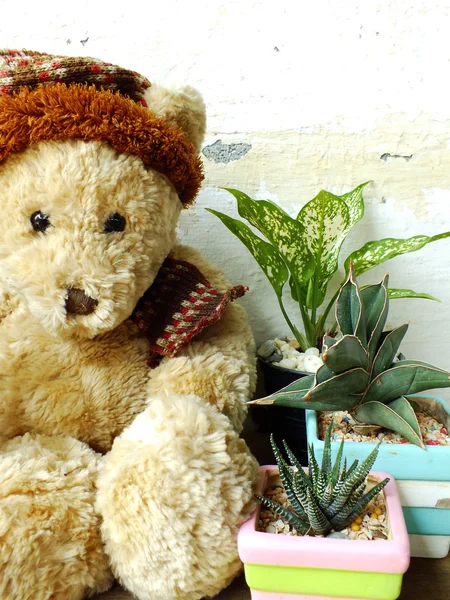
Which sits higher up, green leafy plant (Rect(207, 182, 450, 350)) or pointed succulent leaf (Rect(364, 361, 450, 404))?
green leafy plant (Rect(207, 182, 450, 350))

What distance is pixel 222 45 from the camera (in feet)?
3.54

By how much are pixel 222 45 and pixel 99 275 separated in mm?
640

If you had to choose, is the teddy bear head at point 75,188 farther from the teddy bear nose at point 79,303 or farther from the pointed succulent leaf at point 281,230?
the pointed succulent leaf at point 281,230

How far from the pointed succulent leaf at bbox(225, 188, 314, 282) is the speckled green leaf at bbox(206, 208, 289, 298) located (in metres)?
0.01

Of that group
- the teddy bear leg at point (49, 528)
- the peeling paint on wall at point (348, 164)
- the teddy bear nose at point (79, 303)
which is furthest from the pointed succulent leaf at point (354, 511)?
the peeling paint on wall at point (348, 164)

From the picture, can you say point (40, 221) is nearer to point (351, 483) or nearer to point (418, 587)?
point (351, 483)

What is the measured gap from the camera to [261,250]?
39.8 inches

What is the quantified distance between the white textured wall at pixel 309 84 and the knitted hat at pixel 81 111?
0.35 m

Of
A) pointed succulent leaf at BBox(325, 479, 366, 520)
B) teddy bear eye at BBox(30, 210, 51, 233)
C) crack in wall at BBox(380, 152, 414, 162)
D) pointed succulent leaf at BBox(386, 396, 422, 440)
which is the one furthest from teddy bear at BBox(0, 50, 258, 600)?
crack in wall at BBox(380, 152, 414, 162)

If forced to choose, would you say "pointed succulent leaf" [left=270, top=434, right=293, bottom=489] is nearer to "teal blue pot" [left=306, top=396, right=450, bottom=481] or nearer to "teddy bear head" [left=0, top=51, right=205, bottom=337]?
"teal blue pot" [left=306, top=396, right=450, bottom=481]

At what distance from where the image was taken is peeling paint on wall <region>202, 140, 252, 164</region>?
3.67ft

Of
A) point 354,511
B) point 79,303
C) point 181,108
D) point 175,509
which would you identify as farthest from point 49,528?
point 181,108

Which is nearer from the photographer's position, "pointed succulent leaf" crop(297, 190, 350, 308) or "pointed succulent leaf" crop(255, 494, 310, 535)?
"pointed succulent leaf" crop(255, 494, 310, 535)

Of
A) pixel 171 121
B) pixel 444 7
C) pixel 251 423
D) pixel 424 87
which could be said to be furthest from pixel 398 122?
pixel 251 423
